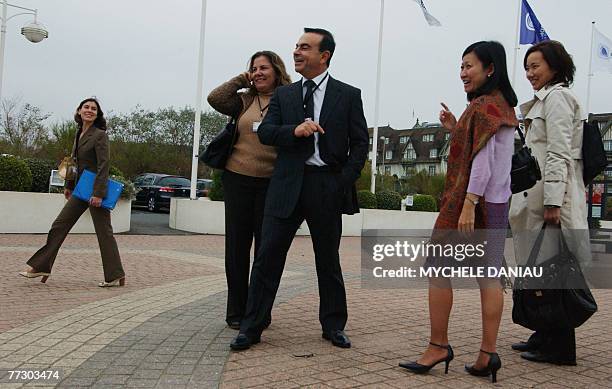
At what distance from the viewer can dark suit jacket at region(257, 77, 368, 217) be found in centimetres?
392

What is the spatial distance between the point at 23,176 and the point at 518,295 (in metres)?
12.9

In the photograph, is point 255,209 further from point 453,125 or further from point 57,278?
point 57,278

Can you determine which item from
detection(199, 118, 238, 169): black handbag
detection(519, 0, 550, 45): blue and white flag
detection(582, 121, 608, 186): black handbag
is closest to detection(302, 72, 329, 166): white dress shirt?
detection(199, 118, 238, 169): black handbag

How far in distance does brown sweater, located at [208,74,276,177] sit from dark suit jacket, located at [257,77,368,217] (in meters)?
0.33

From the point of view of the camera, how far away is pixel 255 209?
4484 mm

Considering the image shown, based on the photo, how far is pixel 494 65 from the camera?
3.45 meters

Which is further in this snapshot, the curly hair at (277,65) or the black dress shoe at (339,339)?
the curly hair at (277,65)

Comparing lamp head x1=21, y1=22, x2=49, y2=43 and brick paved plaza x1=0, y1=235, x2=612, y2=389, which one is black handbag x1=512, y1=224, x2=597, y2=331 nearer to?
brick paved plaza x1=0, y1=235, x2=612, y2=389

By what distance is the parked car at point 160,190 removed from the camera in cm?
2381

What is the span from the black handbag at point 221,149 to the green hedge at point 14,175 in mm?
11012

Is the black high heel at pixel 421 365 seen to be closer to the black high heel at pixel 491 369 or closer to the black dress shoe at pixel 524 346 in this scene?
the black high heel at pixel 491 369

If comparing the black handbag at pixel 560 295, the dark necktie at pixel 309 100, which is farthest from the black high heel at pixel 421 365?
the dark necktie at pixel 309 100

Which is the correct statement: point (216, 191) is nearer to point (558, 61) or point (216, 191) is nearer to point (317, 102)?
point (317, 102)

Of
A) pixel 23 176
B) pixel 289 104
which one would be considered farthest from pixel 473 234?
pixel 23 176
